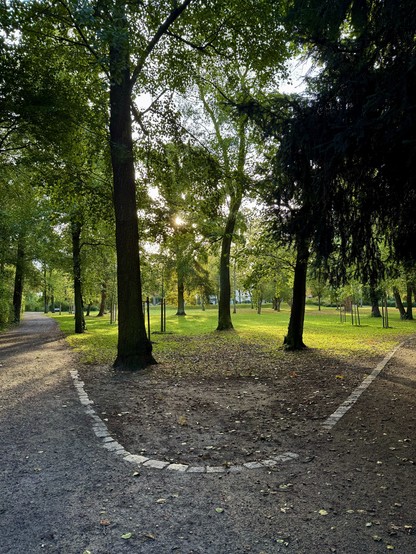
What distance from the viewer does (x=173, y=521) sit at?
2809 millimetres

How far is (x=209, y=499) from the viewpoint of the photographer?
313cm

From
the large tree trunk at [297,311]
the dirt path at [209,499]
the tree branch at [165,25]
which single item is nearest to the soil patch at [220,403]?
the dirt path at [209,499]

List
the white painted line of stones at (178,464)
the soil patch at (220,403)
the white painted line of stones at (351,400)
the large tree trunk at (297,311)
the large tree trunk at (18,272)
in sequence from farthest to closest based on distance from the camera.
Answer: the large tree trunk at (18,272) → the large tree trunk at (297,311) → the white painted line of stones at (351,400) → the soil patch at (220,403) → the white painted line of stones at (178,464)

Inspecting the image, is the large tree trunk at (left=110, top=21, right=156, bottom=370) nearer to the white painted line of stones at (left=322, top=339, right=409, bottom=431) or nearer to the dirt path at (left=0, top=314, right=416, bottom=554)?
the dirt path at (left=0, top=314, right=416, bottom=554)

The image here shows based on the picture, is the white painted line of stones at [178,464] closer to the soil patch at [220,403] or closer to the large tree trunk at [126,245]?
the soil patch at [220,403]

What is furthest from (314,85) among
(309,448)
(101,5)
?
(309,448)

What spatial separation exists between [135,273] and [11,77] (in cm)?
537

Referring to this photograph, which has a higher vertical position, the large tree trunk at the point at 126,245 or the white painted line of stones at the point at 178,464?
the large tree trunk at the point at 126,245

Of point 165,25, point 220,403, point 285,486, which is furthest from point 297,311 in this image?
point 285,486

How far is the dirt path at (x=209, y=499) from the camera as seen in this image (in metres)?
2.56

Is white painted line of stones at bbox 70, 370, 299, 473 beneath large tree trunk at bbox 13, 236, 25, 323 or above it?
beneath

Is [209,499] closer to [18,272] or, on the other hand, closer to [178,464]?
[178,464]

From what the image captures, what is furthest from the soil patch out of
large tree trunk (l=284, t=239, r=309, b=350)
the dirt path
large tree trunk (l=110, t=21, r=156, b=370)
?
large tree trunk (l=284, t=239, r=309, b=350)

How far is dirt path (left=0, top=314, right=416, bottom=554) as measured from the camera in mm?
2561
